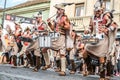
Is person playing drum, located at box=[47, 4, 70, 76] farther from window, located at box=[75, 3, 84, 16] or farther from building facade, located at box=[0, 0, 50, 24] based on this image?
building facade, located at box=[0, 0, 50, 24]

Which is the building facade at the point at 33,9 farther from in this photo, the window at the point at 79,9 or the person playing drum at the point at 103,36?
the person playing drum at the point at 103,36

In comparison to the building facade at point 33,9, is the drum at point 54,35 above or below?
Result: below

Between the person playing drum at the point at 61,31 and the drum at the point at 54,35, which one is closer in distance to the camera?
the person playing drum at the point at 61,31

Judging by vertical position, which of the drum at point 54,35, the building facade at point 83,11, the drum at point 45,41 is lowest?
the drum at point 45,41

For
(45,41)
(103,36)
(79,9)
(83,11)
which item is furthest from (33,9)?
(103,36)

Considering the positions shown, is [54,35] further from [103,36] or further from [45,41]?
[103,36]

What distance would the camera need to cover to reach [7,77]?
6375 mm

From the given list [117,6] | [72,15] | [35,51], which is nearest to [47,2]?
[72,15]

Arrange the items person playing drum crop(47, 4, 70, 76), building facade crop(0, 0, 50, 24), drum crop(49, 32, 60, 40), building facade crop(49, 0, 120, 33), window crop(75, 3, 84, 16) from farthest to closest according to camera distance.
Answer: building facade crop(0, 0, 50, 24) < window crop(75, 3, 84, 16) < building facade crop(49, 0, 120, 33) < drum crop(49, 32, 60, 40) < person playing drum crop(47, 4, 70, 76)

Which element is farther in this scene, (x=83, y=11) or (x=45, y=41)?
(x=83, y=11)

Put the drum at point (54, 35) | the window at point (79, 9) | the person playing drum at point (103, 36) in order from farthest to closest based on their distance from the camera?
the window at point (79, 9) → the drum at point (54, 35) → the person playing drum at point (103, 36)

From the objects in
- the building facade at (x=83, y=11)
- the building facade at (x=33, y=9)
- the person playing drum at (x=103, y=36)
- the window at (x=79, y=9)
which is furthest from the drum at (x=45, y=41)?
the building facade at (x=33, y=9)

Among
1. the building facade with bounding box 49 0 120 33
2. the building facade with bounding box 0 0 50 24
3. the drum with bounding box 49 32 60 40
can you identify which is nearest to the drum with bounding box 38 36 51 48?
the drum with bounding box 49 32 60 40

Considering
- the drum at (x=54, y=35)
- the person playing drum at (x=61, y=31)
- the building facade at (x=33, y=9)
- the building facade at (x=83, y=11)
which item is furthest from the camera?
the building facade at (x=33, y=9)
